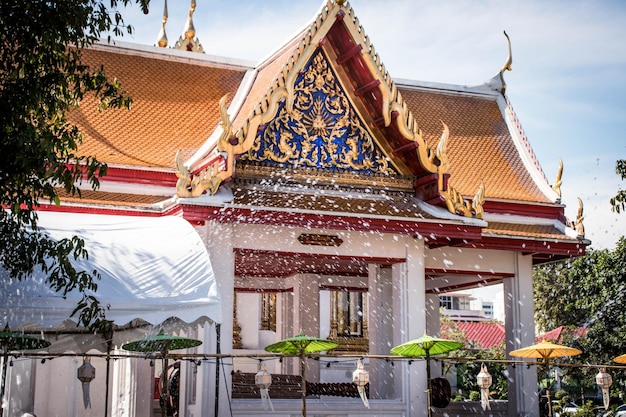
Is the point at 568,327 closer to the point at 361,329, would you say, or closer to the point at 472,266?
the point at 361,329

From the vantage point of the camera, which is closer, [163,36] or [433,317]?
[433,317]

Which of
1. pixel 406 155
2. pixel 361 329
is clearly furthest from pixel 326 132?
pixel 361 329

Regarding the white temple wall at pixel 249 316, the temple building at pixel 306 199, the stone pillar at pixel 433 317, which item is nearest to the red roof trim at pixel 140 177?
the temple building at pixel 306 199

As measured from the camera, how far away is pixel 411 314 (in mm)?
11641

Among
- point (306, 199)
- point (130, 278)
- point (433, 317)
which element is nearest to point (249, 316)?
point (433, 317)

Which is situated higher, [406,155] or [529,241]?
[406,155]

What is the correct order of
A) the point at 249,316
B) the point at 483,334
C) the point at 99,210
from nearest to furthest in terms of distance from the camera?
the point at 99,210 → the point at 249,316 → the point at 483,334

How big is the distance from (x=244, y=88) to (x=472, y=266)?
4772 mm

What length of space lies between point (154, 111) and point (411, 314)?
5.40 metres

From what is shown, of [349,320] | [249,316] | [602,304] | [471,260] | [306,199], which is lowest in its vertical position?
[349,320]

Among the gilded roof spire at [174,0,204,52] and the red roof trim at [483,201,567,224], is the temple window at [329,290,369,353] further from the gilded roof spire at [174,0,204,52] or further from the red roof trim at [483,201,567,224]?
the gilded roof spire at [174,0,204,52]

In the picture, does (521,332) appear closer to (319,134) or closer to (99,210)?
(319,134)

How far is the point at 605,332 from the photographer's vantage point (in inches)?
845

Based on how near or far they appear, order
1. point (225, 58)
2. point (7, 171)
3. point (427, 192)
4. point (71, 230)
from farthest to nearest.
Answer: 1. point (225, 58)
2. point (427, 192)
3. point (71, 230)
4. point (7, 171)
